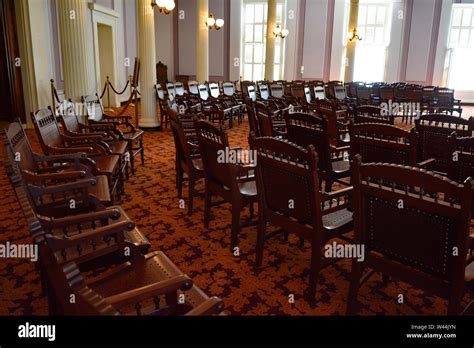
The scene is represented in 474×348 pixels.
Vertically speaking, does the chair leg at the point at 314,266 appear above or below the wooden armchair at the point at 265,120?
below

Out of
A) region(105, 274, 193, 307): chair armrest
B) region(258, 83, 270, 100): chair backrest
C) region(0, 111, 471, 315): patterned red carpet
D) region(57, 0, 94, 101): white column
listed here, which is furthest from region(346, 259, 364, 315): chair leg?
region(258, 83, 270, 100): chair backrest

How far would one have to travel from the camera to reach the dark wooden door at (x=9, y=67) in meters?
7.45

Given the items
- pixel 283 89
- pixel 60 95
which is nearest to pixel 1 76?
pixel 60 95

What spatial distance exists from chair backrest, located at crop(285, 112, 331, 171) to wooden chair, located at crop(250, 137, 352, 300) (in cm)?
83

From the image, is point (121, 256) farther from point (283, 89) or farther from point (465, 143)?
point (283, 89)

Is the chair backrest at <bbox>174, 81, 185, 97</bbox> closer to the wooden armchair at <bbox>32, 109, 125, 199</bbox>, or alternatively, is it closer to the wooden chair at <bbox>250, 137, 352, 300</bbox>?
the wooden armchair at <bbox>32, 109, 125, 199</bbox>

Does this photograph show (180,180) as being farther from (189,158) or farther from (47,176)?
(47,176)

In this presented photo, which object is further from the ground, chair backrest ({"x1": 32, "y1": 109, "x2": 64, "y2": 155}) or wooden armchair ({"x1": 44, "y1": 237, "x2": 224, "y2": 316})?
chair backrest ({"x1": 32, "y1": 109, "x2": 64, "y2": 155})

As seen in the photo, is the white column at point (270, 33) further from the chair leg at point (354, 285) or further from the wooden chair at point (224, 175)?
the chair leg at point (354, 285)

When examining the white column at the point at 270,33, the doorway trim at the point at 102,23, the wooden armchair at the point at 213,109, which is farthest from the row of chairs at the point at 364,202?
the white column at the point at 270,33

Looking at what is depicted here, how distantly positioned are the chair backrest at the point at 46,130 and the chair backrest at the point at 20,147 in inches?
18.6

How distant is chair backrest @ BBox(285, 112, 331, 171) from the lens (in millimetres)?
3256

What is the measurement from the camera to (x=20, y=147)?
2.66 meters

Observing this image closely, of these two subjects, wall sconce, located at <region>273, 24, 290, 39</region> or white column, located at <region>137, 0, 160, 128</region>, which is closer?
white column, located at <region>137, 0, 160, 128</region>
